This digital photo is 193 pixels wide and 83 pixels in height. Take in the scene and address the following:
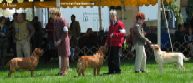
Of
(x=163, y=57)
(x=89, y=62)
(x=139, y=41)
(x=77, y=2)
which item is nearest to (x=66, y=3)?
(x=77, y=2)

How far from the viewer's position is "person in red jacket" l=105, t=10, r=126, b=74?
15539 millimetres

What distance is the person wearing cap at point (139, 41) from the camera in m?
15.6

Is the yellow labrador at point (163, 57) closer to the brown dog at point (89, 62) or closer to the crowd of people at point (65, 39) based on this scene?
the crowd of people at point (65, 39)

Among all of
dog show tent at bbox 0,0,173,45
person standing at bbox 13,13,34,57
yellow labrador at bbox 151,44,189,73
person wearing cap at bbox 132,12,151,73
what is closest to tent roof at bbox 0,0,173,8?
dog show tent at bbox 0,0,173,45

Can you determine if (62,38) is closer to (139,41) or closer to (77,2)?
(139,41)

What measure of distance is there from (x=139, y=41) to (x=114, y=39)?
0.72 metres

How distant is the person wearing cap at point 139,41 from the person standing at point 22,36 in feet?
Answer: 12.9

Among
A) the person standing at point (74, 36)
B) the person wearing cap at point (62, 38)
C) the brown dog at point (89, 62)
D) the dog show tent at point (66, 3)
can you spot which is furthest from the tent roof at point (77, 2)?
the brown dog at point (89, 62)

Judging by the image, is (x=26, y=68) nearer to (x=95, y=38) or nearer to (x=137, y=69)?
(x=137, y=69)

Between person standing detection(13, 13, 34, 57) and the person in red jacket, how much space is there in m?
3.43

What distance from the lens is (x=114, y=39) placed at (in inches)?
615

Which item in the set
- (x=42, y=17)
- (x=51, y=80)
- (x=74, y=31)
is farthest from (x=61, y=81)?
(x=42, y=17)

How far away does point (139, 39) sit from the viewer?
1580 centimetres

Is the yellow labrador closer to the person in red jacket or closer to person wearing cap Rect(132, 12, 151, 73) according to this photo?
person wearing cap Rect(132, 12, 151, 73)
